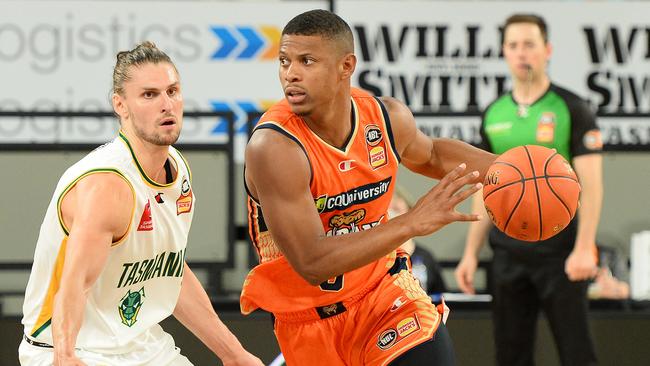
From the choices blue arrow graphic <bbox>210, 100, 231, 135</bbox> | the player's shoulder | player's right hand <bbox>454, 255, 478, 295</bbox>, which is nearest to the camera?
the player's shoulder

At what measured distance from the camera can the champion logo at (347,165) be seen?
13.6 feet

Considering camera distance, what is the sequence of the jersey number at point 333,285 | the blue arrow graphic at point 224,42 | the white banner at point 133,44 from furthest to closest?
the blue arrow graphic at point 224,42
the white banner at point 133,44
the jersey number at point 333,285

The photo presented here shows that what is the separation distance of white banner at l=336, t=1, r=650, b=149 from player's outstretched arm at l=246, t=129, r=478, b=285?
175 inches

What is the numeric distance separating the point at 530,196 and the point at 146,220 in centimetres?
139

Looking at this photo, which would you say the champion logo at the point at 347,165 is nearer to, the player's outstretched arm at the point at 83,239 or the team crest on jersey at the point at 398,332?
the team crest on jersey at the point at 398,332

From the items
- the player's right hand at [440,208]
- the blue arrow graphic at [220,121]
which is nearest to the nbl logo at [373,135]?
the player's right hand at [440,208]

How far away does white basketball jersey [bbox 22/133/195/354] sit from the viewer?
397 cm

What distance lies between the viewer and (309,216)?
3879 mm

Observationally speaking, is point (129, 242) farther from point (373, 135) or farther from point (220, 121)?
point (220, 121)

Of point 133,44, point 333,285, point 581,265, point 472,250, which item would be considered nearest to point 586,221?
point 581,265

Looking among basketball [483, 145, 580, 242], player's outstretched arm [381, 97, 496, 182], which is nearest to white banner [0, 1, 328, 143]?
player's outstretched arm [381, 97, 496, 182]

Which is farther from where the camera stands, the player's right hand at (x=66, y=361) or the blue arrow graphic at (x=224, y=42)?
the blue arrow graphic at (x=224, y=42)

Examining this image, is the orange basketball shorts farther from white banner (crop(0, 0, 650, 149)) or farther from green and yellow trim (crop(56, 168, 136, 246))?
white banner (crop(0, 0, 650, 149))

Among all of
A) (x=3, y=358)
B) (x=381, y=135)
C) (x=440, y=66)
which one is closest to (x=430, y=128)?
(x=440, y=66)
